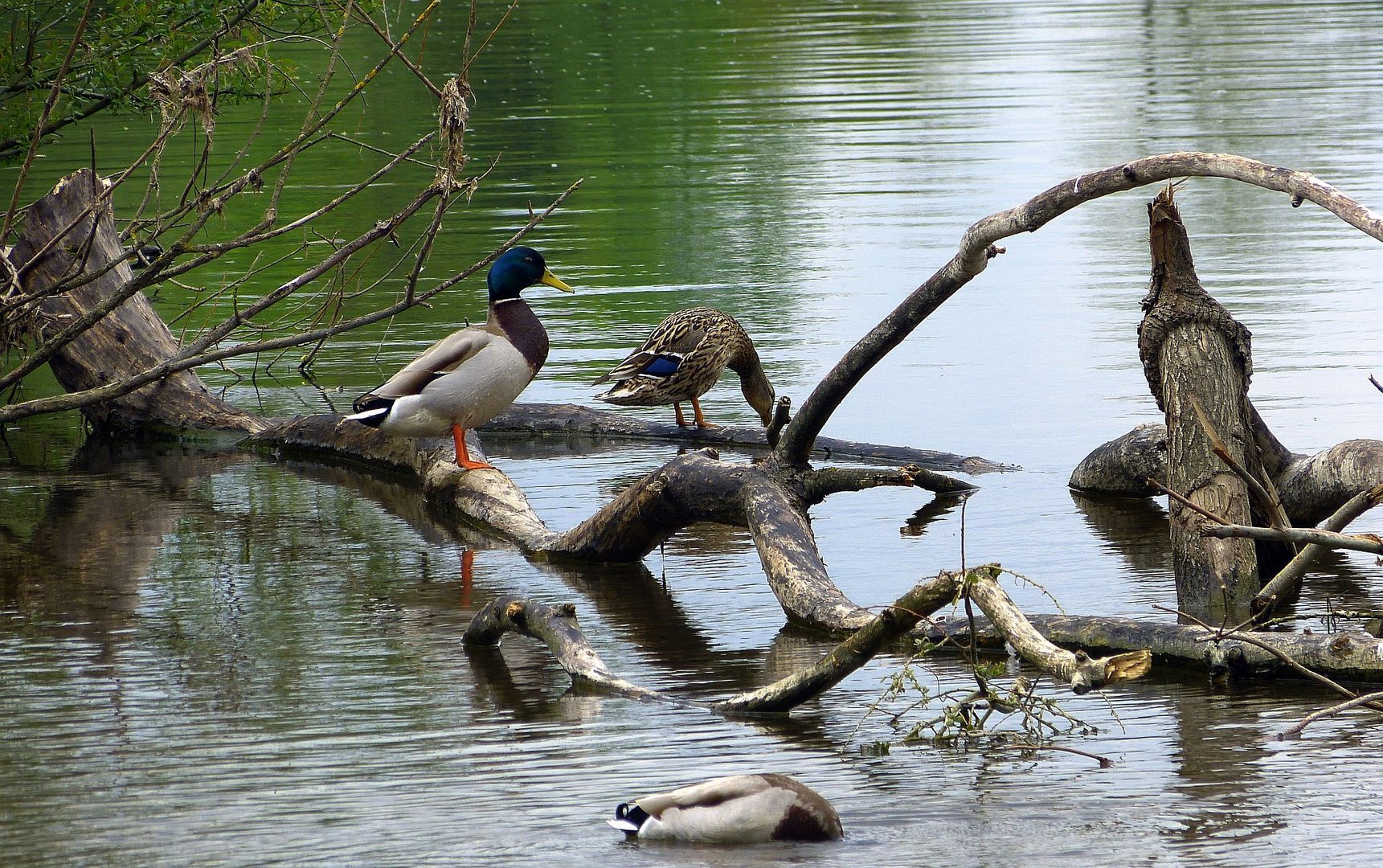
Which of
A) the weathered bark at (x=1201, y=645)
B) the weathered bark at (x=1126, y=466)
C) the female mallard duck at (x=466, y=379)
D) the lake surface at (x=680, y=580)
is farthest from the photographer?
the female mallard duck at (x=466, y=379)

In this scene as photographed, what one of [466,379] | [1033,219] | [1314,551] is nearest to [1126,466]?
[1033,219]

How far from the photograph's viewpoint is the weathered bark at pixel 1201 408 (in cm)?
652

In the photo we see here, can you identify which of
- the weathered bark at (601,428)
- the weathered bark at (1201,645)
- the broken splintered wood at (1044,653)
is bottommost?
the weathered bark at (1201,645)

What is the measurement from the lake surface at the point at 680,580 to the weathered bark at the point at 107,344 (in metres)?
0.28

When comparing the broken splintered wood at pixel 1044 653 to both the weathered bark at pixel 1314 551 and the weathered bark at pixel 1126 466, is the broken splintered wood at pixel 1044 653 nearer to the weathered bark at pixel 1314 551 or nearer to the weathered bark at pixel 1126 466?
the weathered bark at pixel 1314 551

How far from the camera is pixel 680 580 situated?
301 inches

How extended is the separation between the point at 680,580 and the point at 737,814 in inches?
122

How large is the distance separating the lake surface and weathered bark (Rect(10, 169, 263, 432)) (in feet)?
0.93

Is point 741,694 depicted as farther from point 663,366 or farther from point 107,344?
point 107,344

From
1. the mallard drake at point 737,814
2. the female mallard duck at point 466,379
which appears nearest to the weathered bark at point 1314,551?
the mallard drake at point 737,814

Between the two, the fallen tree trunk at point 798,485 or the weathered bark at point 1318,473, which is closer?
the fallen tree trunk at point 798,485

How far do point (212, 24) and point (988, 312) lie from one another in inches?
230

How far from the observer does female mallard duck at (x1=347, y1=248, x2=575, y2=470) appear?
339 inches

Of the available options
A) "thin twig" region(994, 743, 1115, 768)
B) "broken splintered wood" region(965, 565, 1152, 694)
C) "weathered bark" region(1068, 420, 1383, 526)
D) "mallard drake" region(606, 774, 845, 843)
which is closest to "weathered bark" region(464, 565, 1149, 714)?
"broken splintered wood" region(965, 565, 1152, 694)
